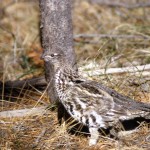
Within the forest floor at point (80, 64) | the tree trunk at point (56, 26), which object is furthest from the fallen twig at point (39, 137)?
the tree trunk at point (56, 26)

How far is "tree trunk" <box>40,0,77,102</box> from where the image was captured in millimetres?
5355

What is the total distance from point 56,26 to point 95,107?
109 centimetres

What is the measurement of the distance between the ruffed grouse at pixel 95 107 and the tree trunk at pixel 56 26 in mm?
609

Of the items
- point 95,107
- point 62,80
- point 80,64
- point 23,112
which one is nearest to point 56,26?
point 62,80

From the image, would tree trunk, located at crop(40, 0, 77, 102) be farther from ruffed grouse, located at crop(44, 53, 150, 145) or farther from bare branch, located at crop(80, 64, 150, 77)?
ruffed grouse, located at crop(44, 53, 150, 145)

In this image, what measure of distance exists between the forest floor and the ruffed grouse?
0.76ft

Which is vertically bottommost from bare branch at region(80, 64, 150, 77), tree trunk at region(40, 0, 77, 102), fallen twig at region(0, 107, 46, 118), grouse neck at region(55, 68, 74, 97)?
fallen twig at region(0, 107, 46, 118)

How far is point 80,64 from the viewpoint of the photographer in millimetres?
6098

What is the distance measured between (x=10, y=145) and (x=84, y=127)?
32.9 inches

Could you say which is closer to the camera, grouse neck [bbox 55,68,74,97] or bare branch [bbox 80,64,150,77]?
grouse neck [bbox 55,68,74,97]

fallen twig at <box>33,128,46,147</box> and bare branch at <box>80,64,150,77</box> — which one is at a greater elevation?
bare branch at <box>80,64,150,77</box>

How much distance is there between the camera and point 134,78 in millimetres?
5762

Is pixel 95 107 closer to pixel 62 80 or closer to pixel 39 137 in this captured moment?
pixel 62 80

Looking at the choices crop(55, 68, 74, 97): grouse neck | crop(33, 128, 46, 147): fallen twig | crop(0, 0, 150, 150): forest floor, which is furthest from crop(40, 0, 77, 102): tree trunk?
crop(33, 128, 46, 147): fallen twig
